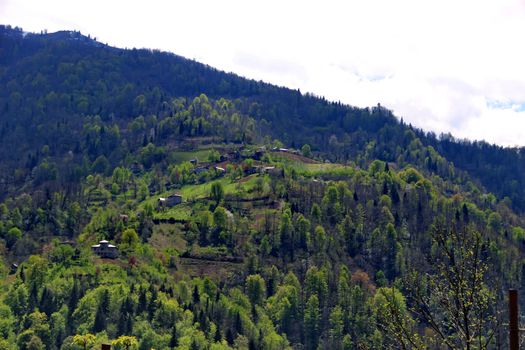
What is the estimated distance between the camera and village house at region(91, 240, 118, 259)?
18807 cm

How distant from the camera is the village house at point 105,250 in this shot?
188 metres

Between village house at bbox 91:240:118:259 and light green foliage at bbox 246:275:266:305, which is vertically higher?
village house at bbox 91:240:118:259

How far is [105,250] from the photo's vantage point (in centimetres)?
18850

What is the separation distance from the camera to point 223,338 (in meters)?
156

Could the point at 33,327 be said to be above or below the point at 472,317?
below

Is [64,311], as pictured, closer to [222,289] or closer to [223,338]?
[223,338]

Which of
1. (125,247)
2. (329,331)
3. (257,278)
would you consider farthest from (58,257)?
(329,331)

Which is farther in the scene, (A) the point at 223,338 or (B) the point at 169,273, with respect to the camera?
(B) the point at 169,273

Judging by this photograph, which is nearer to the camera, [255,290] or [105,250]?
[105,250]

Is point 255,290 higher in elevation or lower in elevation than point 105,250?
lower

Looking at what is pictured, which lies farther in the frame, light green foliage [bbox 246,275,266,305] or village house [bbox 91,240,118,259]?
light green foliage [bbox 246,275,266,305]

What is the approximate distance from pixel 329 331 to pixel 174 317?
41.5m

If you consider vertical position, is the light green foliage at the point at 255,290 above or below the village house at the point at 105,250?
below

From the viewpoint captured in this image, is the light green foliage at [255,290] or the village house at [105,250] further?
the light green foliage at [255,290]
